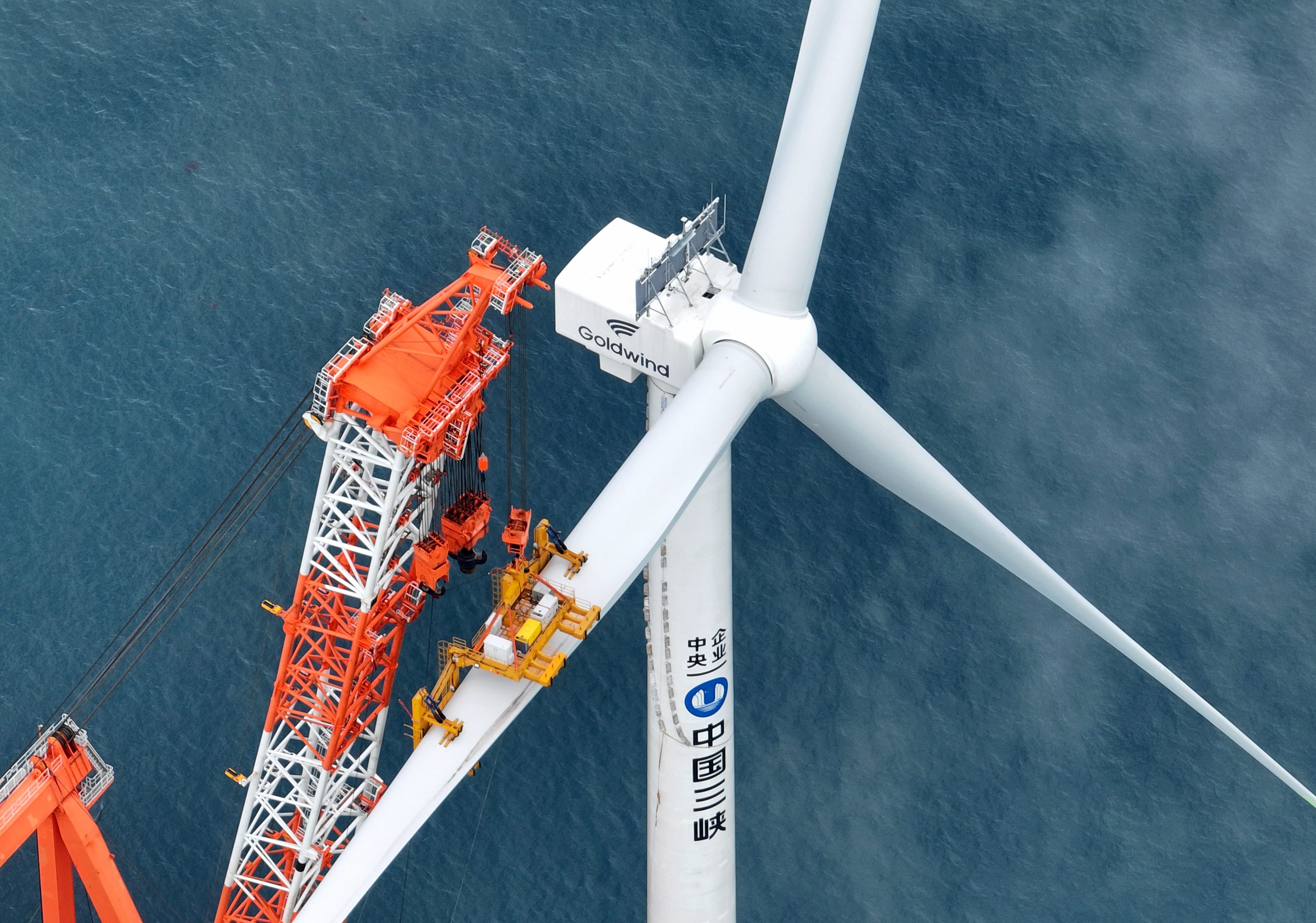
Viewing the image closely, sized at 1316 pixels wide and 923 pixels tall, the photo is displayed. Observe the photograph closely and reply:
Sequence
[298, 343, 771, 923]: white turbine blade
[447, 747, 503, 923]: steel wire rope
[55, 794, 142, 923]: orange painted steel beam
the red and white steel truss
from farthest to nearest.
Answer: [447, 747, 503, 923]: steel wire rope → [55, 794, 142, 923]: orange painted steel beam → the red and white steel truss → [298, 343, 771, 923]: white turbine blade

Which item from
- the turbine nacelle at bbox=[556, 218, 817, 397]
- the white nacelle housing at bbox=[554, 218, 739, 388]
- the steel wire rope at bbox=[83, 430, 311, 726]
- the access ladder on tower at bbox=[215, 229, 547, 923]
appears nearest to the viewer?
the turbine nacelle at bbox=[556, 218, 817, 397]

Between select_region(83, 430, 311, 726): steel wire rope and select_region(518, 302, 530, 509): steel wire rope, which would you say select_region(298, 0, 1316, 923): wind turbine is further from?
select_region(83, 430, 311, 726): steel wire rope

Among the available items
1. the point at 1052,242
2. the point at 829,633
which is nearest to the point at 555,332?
the point at 829,633

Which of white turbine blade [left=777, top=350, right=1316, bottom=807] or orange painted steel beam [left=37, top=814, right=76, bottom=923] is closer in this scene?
white turbine blade [left=777, top=350, right=1316, bottom=807]

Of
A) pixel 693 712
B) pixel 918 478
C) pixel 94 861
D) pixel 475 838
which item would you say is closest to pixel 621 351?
pixel 918 478

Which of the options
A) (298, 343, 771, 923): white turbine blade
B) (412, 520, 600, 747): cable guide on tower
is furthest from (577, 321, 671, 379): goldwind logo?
(412, 520, 600, 747): cable guide on tower

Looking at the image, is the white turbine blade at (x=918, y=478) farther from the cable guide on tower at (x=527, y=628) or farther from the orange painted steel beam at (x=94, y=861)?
the orange painted steel beam at (x=94, y=861)

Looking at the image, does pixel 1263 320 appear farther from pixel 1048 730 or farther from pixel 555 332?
pixel 555 332
